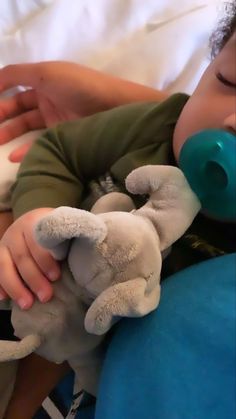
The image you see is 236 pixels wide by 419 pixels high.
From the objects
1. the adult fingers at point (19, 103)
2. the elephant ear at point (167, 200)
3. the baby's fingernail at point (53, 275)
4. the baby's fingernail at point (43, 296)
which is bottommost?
the adult fingers at point (19, 103)

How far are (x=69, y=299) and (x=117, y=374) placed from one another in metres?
0.08

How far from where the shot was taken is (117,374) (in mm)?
501

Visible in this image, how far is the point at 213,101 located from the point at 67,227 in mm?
222

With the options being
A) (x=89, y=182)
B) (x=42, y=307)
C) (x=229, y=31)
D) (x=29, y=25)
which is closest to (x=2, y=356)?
(x=42, y=307)

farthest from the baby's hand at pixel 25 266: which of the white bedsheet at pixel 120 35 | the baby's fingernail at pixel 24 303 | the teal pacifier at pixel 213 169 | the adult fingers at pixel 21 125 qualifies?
the white bedsheet at pixel 120 35

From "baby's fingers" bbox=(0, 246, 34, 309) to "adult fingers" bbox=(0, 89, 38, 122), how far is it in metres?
0.35

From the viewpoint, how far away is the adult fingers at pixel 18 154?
0.80 metres

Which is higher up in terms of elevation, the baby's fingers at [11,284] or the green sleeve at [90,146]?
the green sleeve at [90,146]

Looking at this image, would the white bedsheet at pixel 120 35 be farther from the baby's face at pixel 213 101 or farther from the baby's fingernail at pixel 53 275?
the baby's fingernail at pixel 53 275

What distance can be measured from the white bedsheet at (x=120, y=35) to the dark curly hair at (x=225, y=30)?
0.30 feet

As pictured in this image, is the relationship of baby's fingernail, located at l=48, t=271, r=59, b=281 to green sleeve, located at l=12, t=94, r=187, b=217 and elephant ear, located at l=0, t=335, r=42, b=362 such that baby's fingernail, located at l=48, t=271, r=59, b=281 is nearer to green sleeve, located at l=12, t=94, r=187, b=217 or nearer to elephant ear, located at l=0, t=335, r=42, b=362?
elephant ear, located at l=0, t=335, r=42, b=362

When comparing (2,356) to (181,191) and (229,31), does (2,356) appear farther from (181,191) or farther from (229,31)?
(229,31)

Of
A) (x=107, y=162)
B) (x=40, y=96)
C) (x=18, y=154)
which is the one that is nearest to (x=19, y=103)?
(x=40, y=96)

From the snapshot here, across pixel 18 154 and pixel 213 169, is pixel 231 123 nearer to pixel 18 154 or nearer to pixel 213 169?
pixel 213 169
